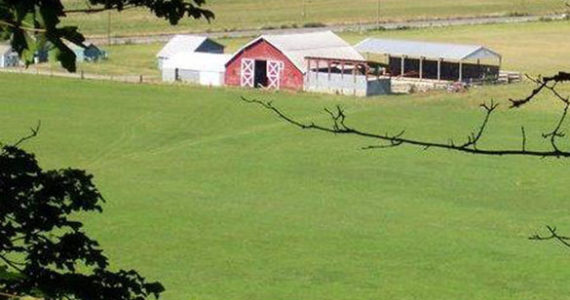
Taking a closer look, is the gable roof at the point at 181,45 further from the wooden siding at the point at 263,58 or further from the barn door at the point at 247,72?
the barn door at the point at 247,72

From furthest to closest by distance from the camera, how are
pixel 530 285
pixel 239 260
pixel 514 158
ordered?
pixel 514 158
pixel 239 260
pixel 530 285

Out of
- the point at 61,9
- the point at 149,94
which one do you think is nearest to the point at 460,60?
the point at 149,94

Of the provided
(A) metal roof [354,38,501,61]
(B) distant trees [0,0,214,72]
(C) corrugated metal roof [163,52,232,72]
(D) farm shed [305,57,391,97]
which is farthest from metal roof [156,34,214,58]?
(B) distant trees [0,0,214,72]

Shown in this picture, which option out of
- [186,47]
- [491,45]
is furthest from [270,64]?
[491,45]

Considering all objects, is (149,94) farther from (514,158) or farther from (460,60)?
(514,158)

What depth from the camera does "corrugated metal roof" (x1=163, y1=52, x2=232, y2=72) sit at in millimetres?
57906

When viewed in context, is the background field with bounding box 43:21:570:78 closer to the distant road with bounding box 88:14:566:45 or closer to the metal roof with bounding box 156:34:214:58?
the metal roof with bounding box 156:34:214:58

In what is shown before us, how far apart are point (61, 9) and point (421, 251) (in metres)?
21.1

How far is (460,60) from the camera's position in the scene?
57531 millimetres

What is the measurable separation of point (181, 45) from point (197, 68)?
5498mm

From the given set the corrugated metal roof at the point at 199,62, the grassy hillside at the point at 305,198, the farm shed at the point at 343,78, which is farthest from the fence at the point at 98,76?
the farm shed at the point at 343,78

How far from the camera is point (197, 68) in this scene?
58781 mm

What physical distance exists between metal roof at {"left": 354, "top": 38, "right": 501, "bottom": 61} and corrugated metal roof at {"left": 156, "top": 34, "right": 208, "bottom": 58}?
771cm

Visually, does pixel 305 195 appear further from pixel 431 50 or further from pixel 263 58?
pixel 431 50
